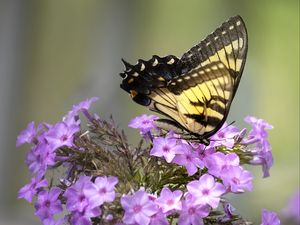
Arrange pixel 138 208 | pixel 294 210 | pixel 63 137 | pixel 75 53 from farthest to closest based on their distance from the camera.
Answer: pixel 75 53, pixel 294 210, pixel 63 137, pixel 138 208

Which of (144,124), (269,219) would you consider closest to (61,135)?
(144,124)

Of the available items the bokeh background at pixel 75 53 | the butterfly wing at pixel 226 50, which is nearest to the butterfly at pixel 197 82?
the butterfly wing at pixel 226 50

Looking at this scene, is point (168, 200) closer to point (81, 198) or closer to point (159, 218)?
point (159, 218)

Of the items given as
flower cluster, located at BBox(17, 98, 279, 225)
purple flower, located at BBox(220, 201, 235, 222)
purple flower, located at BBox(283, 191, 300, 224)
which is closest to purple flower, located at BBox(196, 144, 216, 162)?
flower cluster, located at BBox(17, 98, 279, 225)

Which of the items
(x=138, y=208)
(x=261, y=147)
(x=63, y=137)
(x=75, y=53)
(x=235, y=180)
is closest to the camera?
(x=138, y=208)

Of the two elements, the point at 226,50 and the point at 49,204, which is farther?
the point at 226,50

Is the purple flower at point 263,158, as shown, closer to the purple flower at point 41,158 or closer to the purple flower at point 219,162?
the purple flower at point 219,162

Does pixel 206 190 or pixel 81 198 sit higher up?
pixel 81 198

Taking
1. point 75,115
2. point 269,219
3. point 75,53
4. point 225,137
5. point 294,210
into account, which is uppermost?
point 75,53
